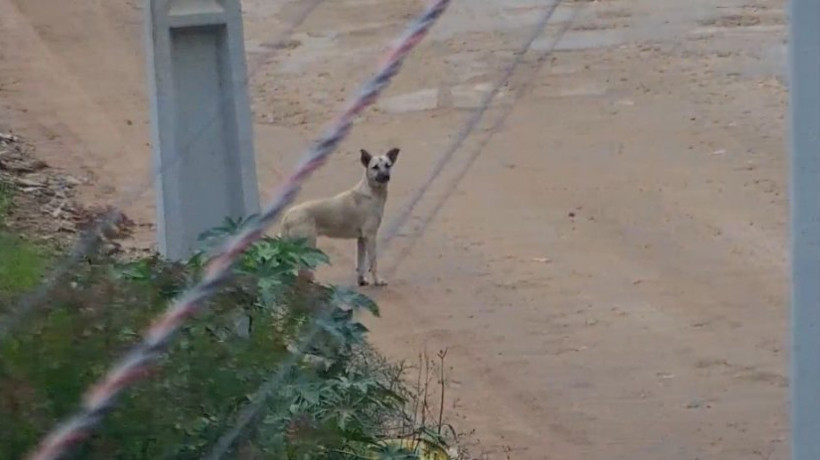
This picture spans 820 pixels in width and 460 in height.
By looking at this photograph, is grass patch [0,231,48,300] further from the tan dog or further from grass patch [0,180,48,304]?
the tan dog

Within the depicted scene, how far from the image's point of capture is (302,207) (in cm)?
977

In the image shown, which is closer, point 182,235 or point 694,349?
point 182,235

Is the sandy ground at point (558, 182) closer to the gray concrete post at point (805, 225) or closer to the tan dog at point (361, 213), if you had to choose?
the tan dog at point (361, 213)

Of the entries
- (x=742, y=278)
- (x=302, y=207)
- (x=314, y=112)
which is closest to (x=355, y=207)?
(x=302, y=207)

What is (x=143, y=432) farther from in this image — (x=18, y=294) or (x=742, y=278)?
(x=742, y=278)

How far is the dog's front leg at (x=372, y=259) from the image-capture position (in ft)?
32.4

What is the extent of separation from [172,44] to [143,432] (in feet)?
12.1

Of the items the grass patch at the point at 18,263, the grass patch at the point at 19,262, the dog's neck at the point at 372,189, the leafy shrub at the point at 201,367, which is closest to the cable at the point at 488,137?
the dog's neck at the point at 372,189

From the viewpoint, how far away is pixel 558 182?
38.7 ft

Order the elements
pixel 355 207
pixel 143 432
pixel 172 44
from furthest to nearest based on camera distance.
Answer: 1. pixel 355 207
2. pixel 172 44
3. pixel 143 432

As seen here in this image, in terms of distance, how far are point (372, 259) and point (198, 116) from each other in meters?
2.96

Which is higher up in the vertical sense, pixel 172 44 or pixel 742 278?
pixel 172 44

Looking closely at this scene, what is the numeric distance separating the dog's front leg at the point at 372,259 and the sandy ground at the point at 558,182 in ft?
0.34

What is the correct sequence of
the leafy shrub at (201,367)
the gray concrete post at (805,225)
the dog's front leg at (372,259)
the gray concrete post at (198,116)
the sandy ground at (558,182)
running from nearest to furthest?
the leafy shrub at (201,367) → the gray concrete post at (805,225) → the gray concrete post at (198,116) → the sandy ground at (558,182) → the dog's front leg at (372,259)
